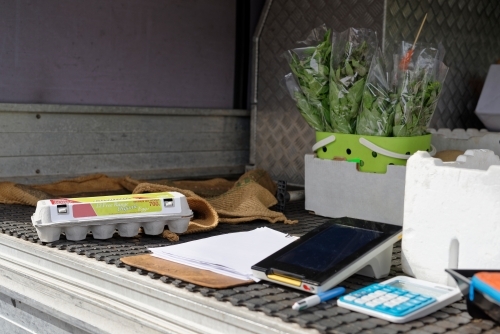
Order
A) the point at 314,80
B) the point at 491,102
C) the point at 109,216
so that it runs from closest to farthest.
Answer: the point at 109,216 → the point at 314,80 → the point at 491,102

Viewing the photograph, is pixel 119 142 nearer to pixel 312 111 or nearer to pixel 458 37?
pixel 312 111

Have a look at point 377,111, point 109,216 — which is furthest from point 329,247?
point 377,111

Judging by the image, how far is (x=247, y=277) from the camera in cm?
87

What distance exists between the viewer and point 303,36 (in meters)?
1.87

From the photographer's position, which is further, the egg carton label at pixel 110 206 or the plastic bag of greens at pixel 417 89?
the plastic bag of greens at pixel 417 89

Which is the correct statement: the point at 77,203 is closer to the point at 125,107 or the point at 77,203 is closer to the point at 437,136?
the point at 125,107

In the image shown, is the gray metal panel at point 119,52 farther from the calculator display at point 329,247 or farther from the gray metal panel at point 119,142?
the calculator display at point 329,247

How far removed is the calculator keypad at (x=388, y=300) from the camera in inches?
28.8

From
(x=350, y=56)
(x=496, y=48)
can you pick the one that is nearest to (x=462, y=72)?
(x=496, y=48)

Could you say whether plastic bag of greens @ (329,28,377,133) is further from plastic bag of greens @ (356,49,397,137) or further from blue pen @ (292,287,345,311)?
blue pen @ (292,287,345,311)

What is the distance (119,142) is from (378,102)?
81 cm

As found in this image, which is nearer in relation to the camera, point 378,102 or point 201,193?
point 378,102

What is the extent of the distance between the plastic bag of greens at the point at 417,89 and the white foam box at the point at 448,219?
40 centimetres

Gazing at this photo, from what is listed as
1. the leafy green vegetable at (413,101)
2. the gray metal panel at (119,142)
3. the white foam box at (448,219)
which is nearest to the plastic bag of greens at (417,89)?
the leafy green vegetable at (413,101)
